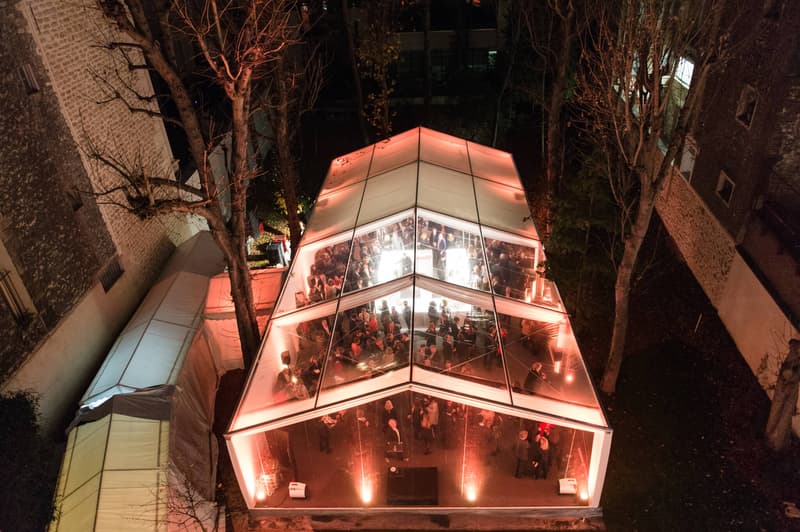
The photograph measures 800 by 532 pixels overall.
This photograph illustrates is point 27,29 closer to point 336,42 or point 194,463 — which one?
point 194,463

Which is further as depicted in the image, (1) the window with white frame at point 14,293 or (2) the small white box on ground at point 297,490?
(2) the small white box on ground at point 297,490

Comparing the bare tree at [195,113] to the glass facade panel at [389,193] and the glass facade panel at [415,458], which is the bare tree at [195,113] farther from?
the glass facade panel at [389,193]

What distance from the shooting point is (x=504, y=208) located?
1158 centimetres

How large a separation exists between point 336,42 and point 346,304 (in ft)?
56.8

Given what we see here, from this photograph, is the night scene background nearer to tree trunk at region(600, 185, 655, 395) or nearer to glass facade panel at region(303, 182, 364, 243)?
tree trunk at region(600, 185, 655, 395)

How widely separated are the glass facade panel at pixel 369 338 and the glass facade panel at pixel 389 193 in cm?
218

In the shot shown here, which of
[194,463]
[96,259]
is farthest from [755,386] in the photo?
[96,259]

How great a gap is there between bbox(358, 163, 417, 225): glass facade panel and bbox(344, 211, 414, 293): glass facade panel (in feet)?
0.85

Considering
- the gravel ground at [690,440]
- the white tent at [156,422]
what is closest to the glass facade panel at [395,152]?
the white tent at [156,422]

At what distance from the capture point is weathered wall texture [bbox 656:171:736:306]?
1090 centimetres

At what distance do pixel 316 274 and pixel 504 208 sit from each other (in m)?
4.45

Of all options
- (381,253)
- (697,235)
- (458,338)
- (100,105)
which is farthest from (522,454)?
(100,105)

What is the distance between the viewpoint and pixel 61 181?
357 inches

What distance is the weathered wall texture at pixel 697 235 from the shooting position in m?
10.9
